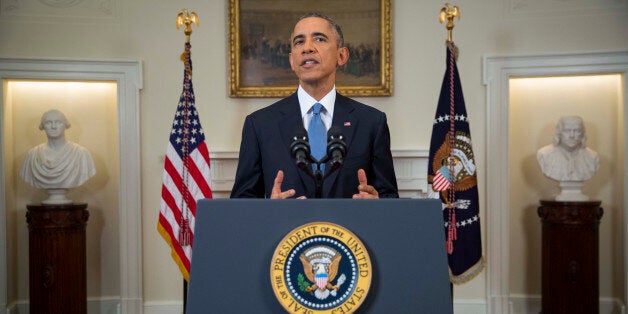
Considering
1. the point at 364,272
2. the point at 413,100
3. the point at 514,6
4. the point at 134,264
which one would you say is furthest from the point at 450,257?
the point at 364,272

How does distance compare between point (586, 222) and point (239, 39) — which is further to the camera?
point (239, 39)

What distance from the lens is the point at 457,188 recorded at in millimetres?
4504

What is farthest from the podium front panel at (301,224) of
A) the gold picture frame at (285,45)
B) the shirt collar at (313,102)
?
the gold picture frame at (285,45)

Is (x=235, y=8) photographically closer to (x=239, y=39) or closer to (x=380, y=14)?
(x=239, y=39)

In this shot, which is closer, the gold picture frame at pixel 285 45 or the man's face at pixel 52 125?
the man's face at pixel 52 125

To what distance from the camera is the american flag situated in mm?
4582

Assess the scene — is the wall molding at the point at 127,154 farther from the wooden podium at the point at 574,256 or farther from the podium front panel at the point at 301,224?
the podium front panel at the point at 301,224

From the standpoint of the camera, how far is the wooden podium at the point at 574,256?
4.85 meters

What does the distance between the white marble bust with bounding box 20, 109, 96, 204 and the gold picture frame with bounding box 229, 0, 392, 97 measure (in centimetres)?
150

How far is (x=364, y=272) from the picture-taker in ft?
4.21

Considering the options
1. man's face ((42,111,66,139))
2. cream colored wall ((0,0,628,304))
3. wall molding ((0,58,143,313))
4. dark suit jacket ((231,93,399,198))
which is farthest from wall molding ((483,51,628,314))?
man's face ((42,111,66,139))

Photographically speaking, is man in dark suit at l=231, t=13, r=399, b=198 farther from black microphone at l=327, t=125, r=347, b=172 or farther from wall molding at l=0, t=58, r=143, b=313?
wall molding at l=0, t=58, r=143, b=313

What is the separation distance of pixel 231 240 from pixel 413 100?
4.33 meters

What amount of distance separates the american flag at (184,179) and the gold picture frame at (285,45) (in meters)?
0.81
